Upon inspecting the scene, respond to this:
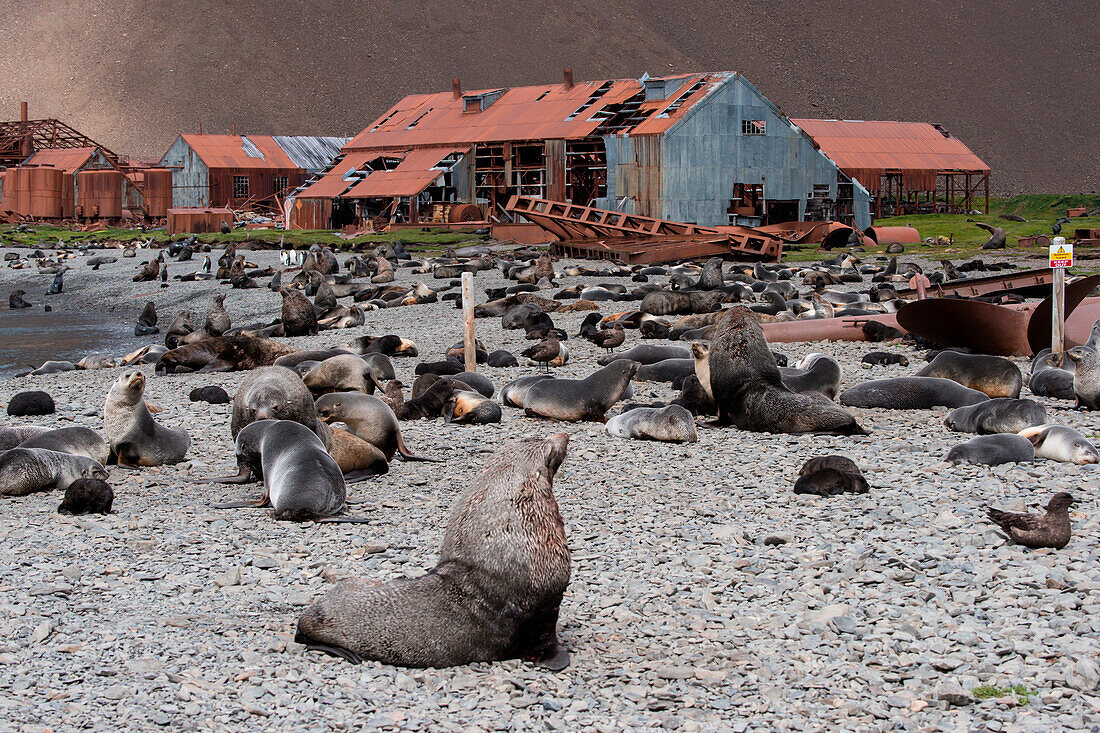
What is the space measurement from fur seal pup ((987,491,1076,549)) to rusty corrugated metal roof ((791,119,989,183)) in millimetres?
A: 42757

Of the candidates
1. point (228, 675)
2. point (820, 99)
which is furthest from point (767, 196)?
point (820, 99)

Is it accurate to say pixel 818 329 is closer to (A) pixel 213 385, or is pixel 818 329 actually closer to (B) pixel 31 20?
(A) pixel 213 385

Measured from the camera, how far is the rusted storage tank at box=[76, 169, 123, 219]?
2291 inches

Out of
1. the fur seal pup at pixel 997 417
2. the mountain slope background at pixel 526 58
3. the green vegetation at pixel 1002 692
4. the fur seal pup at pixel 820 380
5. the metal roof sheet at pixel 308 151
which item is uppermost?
the mountain slope background at pixel 526 58

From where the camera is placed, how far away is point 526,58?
4400 inches

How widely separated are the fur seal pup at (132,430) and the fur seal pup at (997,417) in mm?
5962

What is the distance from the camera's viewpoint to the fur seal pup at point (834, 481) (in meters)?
6.41

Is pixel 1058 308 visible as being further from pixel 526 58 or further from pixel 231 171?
pixel 526 58

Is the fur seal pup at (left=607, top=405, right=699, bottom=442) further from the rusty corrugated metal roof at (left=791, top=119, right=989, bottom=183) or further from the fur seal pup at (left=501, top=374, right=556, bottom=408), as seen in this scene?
the rusty corrugated metal roof at (left=791, top=119, right=989, bottom=183)

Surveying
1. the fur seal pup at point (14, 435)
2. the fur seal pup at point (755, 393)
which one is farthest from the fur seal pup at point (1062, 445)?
the fur seal pup at point (14, 435)

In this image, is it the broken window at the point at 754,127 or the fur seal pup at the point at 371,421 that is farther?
the broken window at the point at 754,127

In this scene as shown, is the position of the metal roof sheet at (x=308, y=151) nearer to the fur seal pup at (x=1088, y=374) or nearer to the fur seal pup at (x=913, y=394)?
the fur seal pup at (x=913, y=394)

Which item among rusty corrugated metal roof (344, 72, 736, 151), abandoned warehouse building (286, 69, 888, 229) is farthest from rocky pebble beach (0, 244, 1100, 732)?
rusty corrugated metal roof (344, 72, 736, 151)

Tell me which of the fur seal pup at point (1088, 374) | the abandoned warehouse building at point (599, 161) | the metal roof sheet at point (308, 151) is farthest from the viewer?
the metal roof sheet at point (308, 151)
